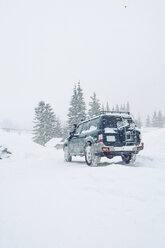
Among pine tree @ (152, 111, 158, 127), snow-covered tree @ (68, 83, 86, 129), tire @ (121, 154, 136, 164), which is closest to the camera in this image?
tire @ (121, 154, 136, 164)

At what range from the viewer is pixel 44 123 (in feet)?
150

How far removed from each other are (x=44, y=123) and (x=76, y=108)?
9.95 m

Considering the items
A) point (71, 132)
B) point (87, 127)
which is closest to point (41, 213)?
point (87, 127)

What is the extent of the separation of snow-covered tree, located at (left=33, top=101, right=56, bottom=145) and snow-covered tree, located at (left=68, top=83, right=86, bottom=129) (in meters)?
7.48

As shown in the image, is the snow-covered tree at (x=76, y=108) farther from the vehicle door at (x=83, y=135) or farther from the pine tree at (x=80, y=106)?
the vehicle door at (x=83, y=135)

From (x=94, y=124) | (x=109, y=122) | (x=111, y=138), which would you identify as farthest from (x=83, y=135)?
(x=111, y=138)

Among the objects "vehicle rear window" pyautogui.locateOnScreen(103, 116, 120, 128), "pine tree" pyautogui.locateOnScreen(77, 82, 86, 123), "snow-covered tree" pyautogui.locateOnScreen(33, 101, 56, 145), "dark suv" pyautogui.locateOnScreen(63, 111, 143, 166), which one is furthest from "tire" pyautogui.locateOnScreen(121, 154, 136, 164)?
"snow-covered tree" pyautogui.locateOnScreen(33, 101, 56, 145)

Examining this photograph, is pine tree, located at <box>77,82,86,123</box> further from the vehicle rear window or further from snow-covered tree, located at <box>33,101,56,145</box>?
the vehicle rear window

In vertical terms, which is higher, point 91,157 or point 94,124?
point 94,124

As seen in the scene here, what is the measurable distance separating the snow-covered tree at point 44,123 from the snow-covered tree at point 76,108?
7.48 meters

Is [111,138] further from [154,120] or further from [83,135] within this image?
[154,120]

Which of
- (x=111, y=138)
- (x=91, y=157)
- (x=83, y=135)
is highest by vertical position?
(x=83, y=135)

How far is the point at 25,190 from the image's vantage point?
13.7ft

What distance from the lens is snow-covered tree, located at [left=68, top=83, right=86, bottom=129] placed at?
40156mm
